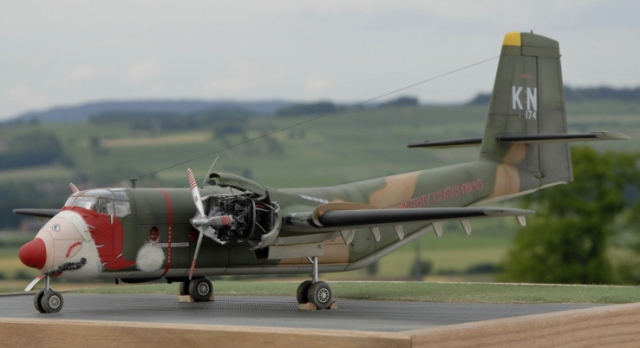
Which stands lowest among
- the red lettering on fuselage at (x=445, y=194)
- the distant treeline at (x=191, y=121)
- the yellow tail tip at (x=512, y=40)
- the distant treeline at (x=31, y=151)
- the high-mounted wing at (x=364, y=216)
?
the high-mounted wing at (x=364, y=216)

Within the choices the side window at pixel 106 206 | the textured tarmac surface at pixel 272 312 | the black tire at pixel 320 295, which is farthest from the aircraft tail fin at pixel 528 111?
the side window at pixel 106 206

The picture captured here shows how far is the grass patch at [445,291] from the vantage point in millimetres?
19688

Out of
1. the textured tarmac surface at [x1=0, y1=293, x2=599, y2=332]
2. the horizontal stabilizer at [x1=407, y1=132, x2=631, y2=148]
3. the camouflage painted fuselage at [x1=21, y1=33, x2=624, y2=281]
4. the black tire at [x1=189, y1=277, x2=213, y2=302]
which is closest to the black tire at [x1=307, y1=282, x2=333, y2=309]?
the textured tarmac surface at [x1=0, y1=293, x2=599, y2=332]

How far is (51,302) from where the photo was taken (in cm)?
1895

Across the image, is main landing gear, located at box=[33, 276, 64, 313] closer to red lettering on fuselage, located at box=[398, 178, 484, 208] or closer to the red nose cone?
the red nose cone

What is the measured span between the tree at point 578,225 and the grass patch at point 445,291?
33.9 metres

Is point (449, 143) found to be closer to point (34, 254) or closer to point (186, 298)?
point (186, 298)

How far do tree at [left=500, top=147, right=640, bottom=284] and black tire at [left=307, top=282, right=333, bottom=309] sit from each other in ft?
125

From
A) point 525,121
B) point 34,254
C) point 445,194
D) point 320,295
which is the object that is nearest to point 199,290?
point 320,295

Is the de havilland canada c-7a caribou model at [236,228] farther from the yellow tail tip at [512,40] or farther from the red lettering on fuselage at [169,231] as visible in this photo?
the yellow tail tip at [512,40]

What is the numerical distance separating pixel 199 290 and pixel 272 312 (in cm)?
328

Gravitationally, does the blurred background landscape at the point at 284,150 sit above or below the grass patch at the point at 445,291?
above

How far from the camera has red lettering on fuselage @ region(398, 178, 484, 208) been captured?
23.9m

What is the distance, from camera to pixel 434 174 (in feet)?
81.0
